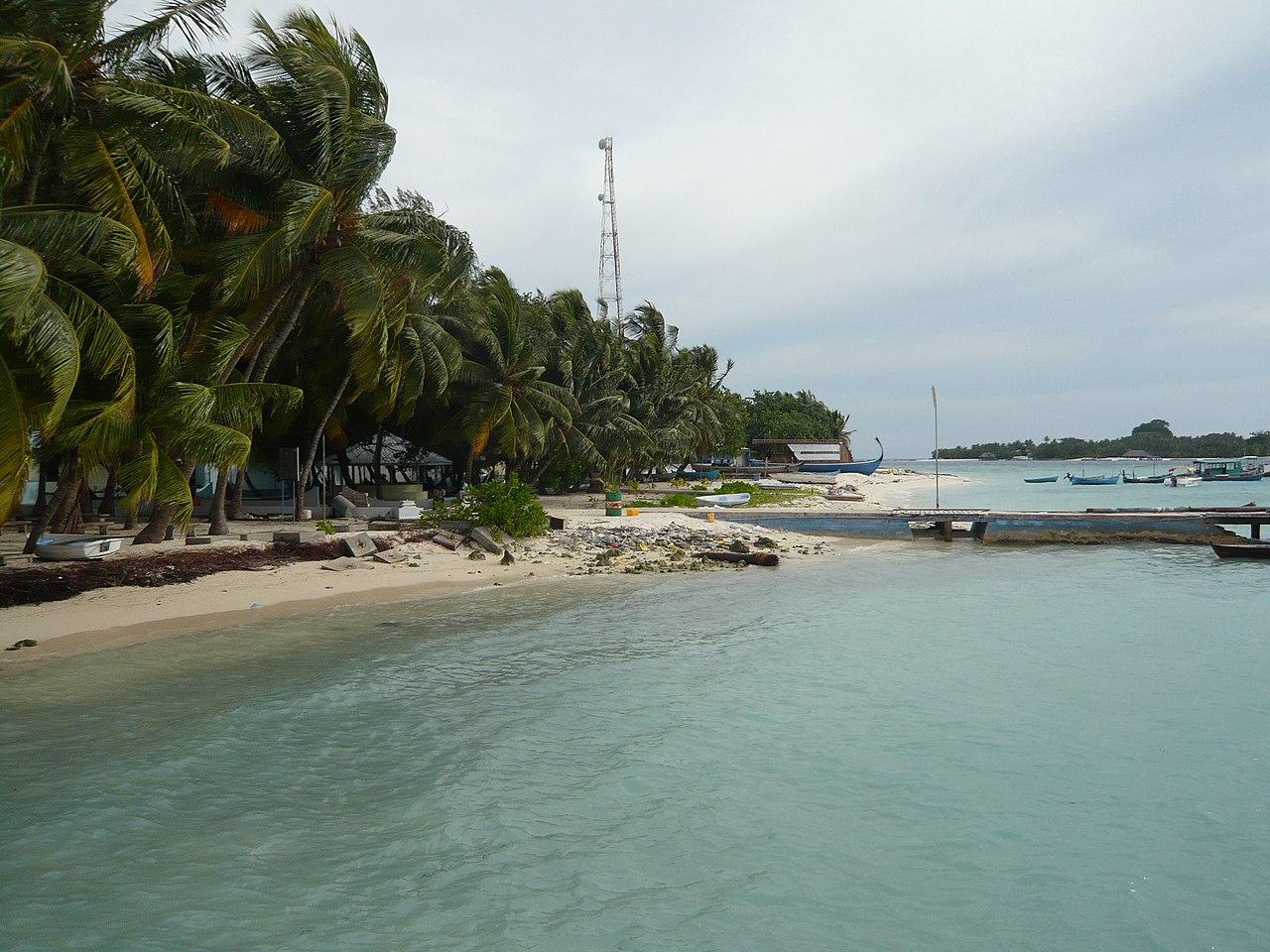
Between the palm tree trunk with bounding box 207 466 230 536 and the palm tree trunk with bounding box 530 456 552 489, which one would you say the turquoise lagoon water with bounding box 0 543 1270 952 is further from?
the palm tree trunk with bounding box 530 456 552 489

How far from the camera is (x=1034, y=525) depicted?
2880 cm

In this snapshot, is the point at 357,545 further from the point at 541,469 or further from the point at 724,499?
the point at 724,499

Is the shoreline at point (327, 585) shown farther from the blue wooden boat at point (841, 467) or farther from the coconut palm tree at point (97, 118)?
the blue wooden boat at point (841, 467)

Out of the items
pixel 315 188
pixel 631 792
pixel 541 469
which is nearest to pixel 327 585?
pixel 315 188

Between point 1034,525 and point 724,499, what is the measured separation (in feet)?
Result: 39.4

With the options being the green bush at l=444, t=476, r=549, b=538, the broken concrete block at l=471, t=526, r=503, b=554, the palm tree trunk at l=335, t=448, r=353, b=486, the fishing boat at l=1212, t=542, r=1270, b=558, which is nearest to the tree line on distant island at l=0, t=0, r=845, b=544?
the palm tree trunk at l=335, t=448, r=353, b=486

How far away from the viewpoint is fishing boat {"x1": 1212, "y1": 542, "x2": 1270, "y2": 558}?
76.3 ft

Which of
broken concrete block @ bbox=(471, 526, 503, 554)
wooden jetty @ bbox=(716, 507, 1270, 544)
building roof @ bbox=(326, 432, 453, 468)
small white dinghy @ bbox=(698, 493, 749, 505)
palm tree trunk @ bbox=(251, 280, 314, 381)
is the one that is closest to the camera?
palm tree trunk @ bbox=(251, 280, 314, 381)

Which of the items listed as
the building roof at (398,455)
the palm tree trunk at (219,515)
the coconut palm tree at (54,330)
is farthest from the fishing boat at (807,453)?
the coconut palm tree at (54,330)

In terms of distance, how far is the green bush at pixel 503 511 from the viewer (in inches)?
842

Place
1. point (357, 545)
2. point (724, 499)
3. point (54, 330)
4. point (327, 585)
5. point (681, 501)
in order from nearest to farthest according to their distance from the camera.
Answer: point (54, 330), point (327, 585), point (357, 545), point (681, 501), point (724, 499)

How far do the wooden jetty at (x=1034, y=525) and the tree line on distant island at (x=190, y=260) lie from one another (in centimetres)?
1163

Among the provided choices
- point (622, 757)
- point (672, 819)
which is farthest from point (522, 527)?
point (672, 819)

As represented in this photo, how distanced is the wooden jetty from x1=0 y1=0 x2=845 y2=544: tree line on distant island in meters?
11.6
